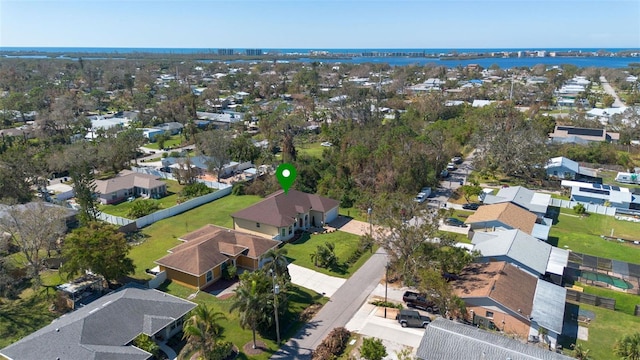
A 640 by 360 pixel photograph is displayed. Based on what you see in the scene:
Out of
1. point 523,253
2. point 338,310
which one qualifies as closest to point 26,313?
point 338,310

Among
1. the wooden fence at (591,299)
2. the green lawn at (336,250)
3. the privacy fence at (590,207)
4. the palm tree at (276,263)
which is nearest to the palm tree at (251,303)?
the palm tree at (276,263)

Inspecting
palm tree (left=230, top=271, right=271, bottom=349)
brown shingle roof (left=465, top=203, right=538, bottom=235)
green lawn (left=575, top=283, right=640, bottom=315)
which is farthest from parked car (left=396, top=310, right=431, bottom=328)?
brown shingle roof (left=465, top=203, right=538, bottom=235)

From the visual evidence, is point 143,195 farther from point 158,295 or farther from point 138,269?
point 158,295

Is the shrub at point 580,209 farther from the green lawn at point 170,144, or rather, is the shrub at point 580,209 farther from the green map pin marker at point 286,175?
the green lawn at point 170,144

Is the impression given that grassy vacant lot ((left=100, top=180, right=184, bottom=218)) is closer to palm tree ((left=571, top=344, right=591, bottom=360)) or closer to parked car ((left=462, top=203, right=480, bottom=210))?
parked car ((left=462, top=203, right=480, bottom=210))

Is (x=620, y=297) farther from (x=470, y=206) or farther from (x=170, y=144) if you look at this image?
(x=170, y=144)

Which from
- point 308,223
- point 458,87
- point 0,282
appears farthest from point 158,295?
point 458,87

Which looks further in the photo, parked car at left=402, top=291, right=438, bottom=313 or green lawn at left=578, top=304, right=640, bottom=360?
parked car at left=402, top=291, right=438, bottom=313
